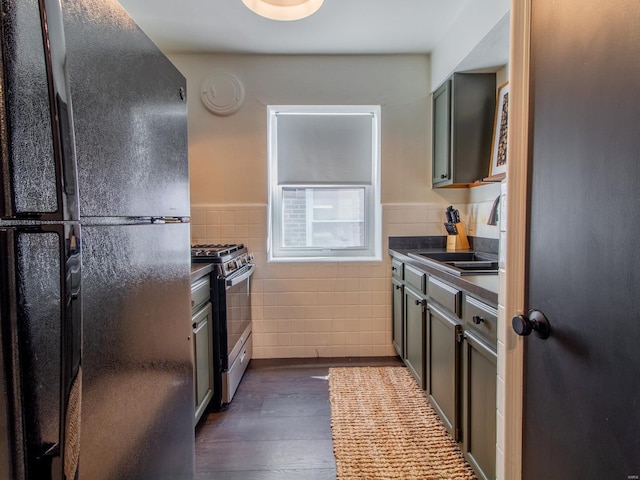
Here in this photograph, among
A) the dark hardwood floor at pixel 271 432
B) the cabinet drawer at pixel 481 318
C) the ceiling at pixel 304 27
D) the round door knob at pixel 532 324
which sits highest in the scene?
the ceiling at pixel 304 27

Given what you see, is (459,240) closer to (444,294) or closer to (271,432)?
(444,294)

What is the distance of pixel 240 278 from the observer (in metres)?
2.43

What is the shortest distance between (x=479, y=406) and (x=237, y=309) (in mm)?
1607

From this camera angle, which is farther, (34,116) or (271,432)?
(271,432)

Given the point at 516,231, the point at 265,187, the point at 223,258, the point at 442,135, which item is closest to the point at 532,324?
the point at 516,231

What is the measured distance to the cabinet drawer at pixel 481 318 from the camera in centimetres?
129

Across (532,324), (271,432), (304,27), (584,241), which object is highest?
(304,27)

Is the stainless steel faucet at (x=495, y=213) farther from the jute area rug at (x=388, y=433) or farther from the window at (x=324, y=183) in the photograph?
the jute area rug at (x=388, y=433)

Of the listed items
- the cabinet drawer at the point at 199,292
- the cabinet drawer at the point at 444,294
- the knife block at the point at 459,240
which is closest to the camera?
the cabinet drawer at the point at 444,294

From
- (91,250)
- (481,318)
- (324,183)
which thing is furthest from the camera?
(324,183)

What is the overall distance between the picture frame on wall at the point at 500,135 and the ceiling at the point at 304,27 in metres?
0.62

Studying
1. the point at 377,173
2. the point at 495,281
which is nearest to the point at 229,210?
the point at 377,173

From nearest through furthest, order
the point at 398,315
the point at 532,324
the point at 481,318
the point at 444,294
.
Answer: the point at 532,324
the point at 481,318
the point at 444,294
the point at 398,315

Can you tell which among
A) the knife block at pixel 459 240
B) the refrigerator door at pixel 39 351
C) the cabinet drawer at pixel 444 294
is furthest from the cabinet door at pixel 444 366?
the refrigerator door at pixel 39 351
